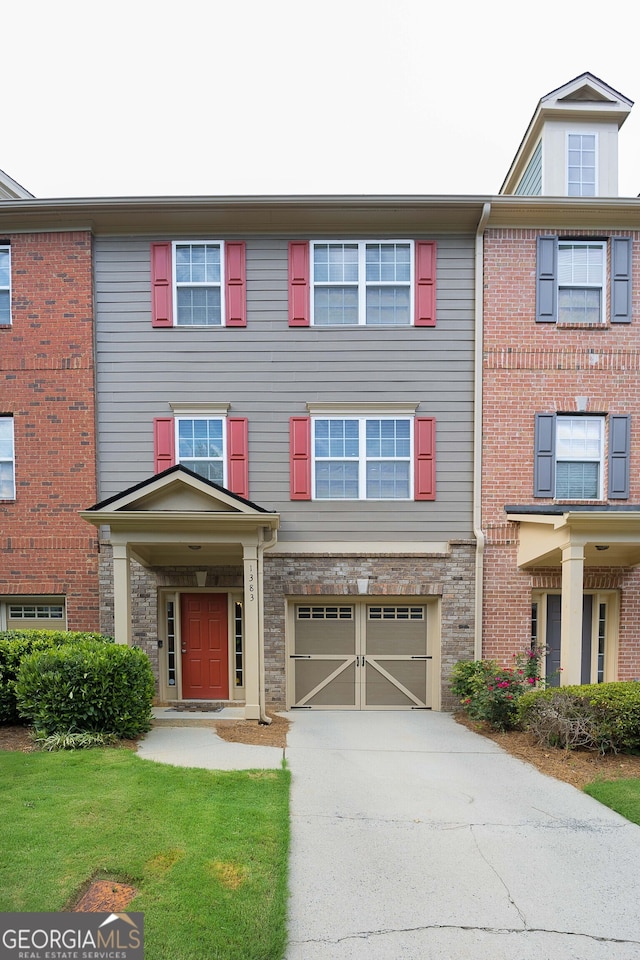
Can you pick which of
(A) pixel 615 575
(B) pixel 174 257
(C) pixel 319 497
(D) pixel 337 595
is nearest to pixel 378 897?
(D) pixel 337 595

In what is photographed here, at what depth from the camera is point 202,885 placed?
12.0 feet

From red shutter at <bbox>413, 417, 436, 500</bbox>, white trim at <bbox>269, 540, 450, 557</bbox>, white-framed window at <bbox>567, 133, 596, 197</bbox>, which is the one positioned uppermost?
white-framed window at <bbox>567, 133, 596, 197</bbox>

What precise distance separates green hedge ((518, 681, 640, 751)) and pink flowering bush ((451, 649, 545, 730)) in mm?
659

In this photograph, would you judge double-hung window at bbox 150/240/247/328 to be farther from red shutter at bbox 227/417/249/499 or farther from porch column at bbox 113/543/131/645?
porch column at bbox 113/543/131/645

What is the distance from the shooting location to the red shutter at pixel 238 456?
9.23 meters

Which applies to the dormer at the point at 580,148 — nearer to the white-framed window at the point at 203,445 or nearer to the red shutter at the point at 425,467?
the red shutter at the point at 425,467

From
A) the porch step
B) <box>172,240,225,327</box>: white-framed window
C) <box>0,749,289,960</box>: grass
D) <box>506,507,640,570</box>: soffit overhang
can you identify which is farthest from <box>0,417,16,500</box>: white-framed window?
<box>506,507,640,570</box>: soffit overhang

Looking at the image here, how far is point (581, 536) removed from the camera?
25.1 ft

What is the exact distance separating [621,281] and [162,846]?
10.1 m

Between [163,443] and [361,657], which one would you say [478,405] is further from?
[163,443]

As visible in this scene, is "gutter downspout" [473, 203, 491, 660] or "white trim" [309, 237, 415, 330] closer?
"gutter downspout" [473, 203, 491, 660]

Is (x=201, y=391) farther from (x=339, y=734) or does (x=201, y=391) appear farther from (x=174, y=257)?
(x=339, y=734)

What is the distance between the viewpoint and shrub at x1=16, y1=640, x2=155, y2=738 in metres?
6.78

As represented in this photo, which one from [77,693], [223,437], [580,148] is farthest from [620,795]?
[580,148]
